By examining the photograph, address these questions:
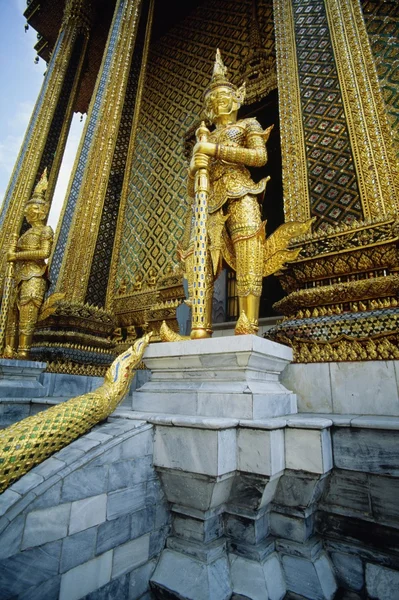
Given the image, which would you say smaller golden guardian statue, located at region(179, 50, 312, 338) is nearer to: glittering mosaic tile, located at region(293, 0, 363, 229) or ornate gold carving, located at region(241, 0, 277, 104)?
glittering mosaic tile, located at region(293, 0, 363, 229)

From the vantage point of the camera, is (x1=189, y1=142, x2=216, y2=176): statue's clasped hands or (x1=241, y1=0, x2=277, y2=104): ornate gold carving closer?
(x1=189, y1=142, x2=216, y2=176): statue's clasped hands

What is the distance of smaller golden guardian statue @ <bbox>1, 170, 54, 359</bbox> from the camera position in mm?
3682

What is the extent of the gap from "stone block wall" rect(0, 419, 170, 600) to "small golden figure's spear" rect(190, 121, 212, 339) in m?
0.86

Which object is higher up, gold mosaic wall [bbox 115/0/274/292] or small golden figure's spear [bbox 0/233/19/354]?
gold mosaic wall [bbox 115/0/274/292]

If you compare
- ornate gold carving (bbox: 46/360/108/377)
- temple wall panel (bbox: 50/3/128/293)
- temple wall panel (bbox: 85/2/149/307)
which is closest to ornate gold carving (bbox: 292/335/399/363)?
ornate gold carving (bbox: 46/360/108/377)

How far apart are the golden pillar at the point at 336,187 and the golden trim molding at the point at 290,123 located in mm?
12

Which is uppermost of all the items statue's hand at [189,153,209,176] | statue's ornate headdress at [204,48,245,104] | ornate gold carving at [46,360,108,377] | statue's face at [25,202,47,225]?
statue's ornate headdress at [204,48,245,104]

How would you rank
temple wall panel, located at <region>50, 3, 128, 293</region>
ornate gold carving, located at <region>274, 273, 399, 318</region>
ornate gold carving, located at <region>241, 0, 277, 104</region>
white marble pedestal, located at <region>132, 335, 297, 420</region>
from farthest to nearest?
→ ornate gold carving, located at <region>241, 0, 277, 104</region>
temple wall panel, located at <region>50, 3, 128, 293</region>
ornate gold carving, located at <region>274, 273, 399, 318</region>
white marble pedestal, located at <region>132, 335, 297, 420</region>

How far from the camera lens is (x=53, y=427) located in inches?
58.4

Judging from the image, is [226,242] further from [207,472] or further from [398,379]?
[207,472]

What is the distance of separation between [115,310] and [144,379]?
1493mm

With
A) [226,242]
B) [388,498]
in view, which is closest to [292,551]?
[388,498]

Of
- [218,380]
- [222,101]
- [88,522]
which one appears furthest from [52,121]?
[88,522]

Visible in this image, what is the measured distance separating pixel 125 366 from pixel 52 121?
678 cm
